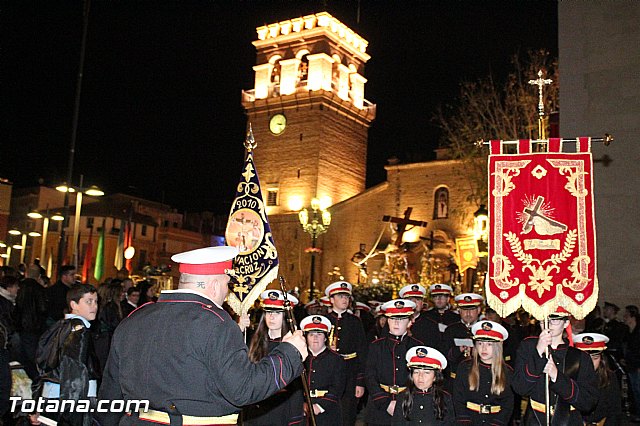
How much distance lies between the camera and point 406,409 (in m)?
6.16

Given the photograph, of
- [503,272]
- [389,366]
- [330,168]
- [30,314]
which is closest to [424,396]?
[389,366]

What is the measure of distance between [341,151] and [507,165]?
3580 cm

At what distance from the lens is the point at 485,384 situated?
644 centimetres

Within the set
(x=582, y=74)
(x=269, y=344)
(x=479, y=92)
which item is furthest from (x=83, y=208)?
(x=269, y=344)

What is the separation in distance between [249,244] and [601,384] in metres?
4.48

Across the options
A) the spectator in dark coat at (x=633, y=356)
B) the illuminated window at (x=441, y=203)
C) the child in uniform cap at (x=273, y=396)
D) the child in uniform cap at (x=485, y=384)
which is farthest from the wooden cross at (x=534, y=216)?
the illuminated window at (x=441, y=203)

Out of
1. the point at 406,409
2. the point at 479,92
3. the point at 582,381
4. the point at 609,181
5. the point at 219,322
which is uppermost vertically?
the point at 479,92

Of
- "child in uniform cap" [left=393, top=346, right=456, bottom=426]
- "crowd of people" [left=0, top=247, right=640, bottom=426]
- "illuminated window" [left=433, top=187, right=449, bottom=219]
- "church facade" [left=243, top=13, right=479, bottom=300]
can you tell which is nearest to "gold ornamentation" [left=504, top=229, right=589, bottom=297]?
"crowd of people" [left=0, top=247, right=640, bottom=426]

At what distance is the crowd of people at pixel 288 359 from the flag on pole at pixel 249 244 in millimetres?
367

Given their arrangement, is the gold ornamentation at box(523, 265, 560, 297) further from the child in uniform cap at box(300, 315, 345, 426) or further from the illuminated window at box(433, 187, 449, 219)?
the illuminated window at box(433, 187, 449, 219)

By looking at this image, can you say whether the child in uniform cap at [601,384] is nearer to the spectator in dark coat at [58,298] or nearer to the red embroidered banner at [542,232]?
the red embroidered banner at [542,232]

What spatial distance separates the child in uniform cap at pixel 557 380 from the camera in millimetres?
5445

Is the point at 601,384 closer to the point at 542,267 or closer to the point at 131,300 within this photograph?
the point at 542,267

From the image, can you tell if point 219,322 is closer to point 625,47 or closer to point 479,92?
point 625,47
